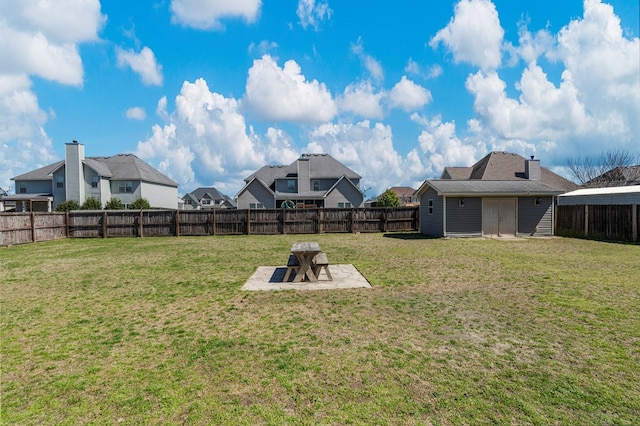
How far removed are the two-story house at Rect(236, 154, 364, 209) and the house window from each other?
40.9 feet

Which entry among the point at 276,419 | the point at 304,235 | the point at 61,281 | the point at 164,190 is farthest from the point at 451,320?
the point at 164,190

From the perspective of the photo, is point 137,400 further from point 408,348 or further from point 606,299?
point 606,299

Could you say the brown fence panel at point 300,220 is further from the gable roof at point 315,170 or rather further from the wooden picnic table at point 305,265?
the gable roof at point 315,170

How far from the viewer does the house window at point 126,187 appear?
3791 cm

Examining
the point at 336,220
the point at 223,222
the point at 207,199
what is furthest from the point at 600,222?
the point at 207,199

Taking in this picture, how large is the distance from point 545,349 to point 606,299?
3307mm

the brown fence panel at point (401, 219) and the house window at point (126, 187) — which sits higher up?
the house window at point (126, 187)

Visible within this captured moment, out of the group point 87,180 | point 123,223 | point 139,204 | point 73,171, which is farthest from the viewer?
point 87,180

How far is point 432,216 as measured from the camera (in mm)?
20234

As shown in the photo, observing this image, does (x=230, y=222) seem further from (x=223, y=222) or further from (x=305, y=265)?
(x=305, y=265)

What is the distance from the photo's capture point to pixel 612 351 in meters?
4.20

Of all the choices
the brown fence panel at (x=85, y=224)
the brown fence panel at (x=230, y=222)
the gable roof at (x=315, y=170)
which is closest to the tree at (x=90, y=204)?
the brown fence panel at (x=85, y=224)

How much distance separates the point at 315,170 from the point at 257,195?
724 cm

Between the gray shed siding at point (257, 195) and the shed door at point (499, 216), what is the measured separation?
22441 millimetres
